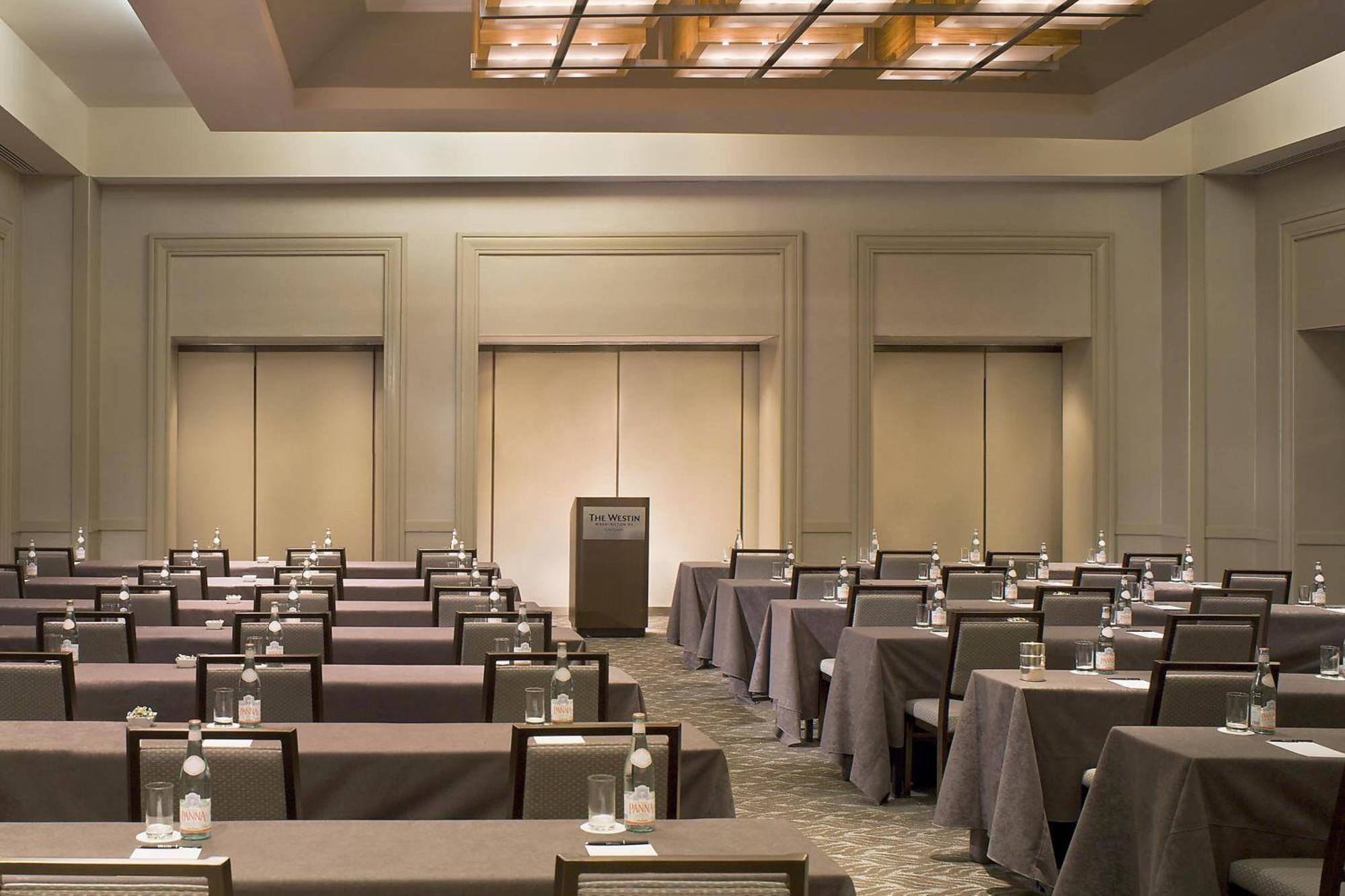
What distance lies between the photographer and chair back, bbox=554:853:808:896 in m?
2.37

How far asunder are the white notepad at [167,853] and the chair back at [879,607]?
17.2ft

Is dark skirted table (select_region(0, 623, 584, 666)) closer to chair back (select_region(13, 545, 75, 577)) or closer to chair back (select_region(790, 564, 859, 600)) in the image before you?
chair back (select_region(790, 564, 859, 600))

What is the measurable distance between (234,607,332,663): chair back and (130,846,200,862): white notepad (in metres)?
3.45

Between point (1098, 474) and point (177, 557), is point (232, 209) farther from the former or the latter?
point (1098, 474)

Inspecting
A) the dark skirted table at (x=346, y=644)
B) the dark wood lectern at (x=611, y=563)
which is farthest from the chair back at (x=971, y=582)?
the dark wood lectern at (x=611, y=563)

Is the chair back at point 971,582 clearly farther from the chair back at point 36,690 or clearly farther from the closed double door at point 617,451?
the closed double door at point 617,451

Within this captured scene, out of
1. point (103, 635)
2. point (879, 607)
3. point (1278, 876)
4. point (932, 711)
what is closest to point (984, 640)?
point (932, 711)

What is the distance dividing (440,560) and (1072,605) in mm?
5785

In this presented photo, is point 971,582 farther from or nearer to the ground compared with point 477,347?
nearer to the ground

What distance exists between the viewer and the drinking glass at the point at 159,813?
2990 millimetres

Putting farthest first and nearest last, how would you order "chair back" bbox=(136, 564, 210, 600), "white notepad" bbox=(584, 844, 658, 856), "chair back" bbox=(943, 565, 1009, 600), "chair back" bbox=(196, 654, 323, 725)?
1. "chair back" bbox=(943, 565, 1009, 600)
2. "chair back" bbox=(136, 564, 210, 600)
3. "chair back" bbox=(196, 654, 323, 725)
4. "white notepad" bbox=(584, 844, 658, 856)

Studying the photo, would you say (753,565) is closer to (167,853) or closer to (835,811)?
(835,811)

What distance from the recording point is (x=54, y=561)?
11633mm

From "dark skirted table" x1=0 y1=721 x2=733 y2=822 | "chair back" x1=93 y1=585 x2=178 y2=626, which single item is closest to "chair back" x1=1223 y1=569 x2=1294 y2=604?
"dark skirted table" x1=0 y1=721 x2=733 y2=822
